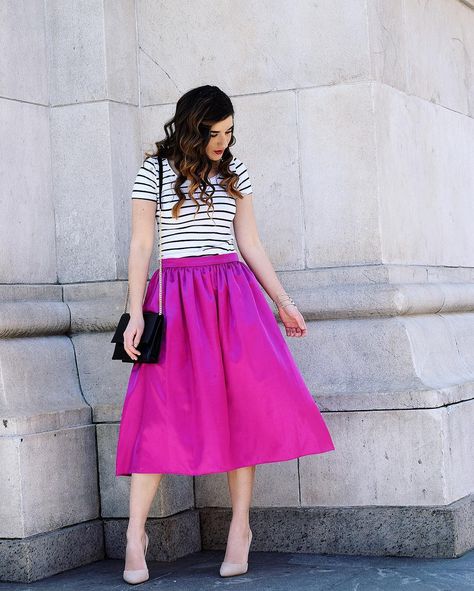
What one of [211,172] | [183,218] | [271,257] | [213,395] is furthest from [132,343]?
[271,257]

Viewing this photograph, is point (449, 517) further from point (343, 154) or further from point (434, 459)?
point (343, 154)

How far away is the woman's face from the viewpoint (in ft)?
18.5

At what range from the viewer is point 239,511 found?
5.77m

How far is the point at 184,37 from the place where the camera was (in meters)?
6.97

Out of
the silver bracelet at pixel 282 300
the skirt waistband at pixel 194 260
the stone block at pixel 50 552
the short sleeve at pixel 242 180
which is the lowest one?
the stone block at pixel 50 552

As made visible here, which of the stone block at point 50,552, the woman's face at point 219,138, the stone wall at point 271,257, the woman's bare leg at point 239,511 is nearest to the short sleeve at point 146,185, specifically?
the woman's face at point 219,138

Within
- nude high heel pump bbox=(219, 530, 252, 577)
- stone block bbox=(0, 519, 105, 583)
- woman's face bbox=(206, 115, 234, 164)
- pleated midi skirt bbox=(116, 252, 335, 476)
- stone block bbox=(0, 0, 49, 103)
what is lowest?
nude high heel pump bbox=(219, 530, 252, 577)

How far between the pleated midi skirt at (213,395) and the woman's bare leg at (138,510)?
9 centimetres

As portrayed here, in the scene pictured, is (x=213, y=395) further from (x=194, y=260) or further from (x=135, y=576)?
(x=135, y=576)

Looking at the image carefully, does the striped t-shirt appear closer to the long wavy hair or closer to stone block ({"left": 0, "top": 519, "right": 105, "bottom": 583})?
the long wavy hair

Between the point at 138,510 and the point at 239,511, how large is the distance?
18.6 inches

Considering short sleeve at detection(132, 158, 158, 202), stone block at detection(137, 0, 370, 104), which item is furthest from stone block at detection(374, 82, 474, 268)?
short sleeve at detection(132, 158, 158, 202)

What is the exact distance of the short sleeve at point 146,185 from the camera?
5.71 m

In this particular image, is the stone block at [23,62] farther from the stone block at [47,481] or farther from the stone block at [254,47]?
the stone block at [47,481]
